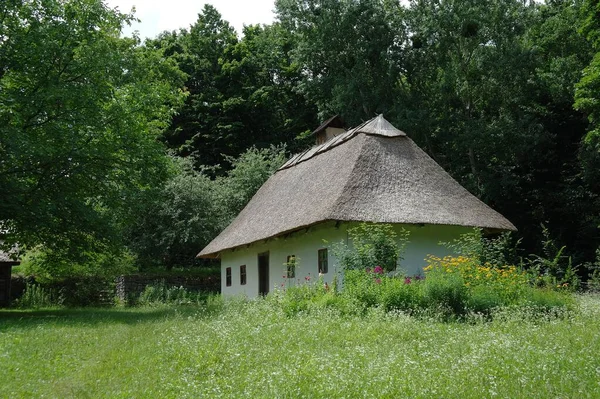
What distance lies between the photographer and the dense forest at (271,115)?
16.5 m

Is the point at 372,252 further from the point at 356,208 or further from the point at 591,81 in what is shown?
the point at 591,81

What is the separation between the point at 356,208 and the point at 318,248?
252 cm

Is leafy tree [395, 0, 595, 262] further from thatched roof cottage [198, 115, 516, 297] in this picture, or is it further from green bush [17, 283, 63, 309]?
green bush [17, 283, 63, 309]

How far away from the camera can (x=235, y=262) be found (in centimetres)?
2580

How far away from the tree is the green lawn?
5099mm

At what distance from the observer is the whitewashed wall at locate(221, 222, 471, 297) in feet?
58.2

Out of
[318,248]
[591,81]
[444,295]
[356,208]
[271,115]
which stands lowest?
[444,295]

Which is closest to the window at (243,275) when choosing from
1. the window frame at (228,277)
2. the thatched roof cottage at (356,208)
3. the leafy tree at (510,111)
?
the thatched roof cottage at (356,208)

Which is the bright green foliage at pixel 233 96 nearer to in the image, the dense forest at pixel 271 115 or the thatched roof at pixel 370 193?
the dense forest at pixel 271 115

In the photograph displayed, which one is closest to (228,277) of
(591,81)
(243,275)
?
(243,275)

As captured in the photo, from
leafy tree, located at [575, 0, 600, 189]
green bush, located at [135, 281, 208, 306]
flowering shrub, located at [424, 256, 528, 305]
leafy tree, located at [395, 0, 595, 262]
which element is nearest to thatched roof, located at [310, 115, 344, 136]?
leafy tree, located at [395, 0, 595, 262]

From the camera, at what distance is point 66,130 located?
16.2 m

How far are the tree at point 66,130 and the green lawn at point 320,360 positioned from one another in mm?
5099

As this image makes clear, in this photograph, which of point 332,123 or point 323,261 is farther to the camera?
point 332,123
